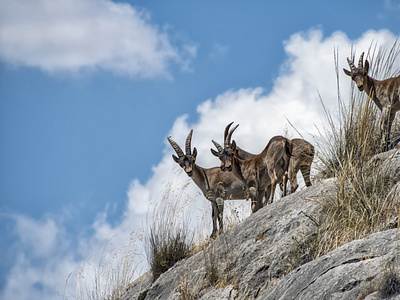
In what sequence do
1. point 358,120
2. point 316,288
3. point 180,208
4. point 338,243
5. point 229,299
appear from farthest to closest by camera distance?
point 180,208
point 358,120
point 229,299
point 338,243
point 316,288

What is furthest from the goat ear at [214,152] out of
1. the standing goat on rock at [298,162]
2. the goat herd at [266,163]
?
the standing goat on rock at [298,162]

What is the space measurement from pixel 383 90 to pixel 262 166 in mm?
2915

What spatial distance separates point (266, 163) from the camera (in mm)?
11844

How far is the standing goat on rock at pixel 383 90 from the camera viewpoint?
10542 millimetres

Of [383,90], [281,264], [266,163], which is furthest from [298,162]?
[281,264]

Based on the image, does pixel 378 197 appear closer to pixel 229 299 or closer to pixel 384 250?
pixel 384 250

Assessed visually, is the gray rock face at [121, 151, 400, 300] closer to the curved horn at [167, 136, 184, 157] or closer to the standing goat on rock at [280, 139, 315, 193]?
the standing goat on rock at [280, 139, 315, 193]

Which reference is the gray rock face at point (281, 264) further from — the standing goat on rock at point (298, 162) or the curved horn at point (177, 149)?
the curved horn at point (177, 149)

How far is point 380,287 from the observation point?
15.3 ft

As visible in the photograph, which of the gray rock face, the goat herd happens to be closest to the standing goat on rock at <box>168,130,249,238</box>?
the goat herd

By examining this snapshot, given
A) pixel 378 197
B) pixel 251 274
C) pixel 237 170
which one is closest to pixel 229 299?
pixel 251 274

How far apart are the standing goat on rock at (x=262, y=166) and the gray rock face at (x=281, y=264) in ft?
7.46

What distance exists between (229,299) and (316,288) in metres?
2.70

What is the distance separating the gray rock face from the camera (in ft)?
16.8
